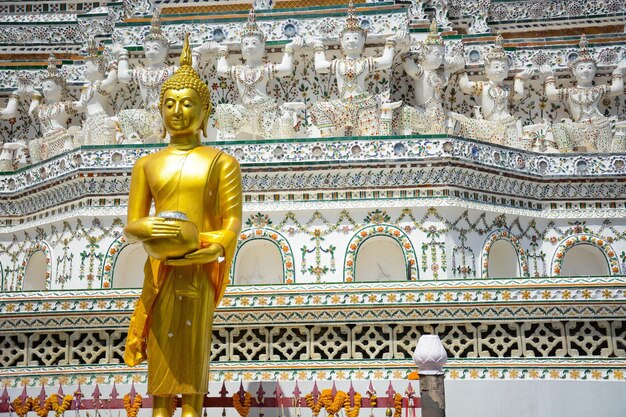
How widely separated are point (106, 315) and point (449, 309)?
4216 millimetres

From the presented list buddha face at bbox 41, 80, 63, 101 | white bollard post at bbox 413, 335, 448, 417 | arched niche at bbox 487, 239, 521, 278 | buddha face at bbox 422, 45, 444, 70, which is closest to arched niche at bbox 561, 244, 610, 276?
arched niche at bbox 487, 239, 521, 278

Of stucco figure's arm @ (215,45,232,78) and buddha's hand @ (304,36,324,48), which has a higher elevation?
buddha's hand @ (304,36,324,48)

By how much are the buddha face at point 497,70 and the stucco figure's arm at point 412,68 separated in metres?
1.28

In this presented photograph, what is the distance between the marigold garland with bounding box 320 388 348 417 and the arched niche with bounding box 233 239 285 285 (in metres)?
5.77

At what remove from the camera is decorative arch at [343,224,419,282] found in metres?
13.0

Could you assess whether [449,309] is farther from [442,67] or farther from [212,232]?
[442,67]

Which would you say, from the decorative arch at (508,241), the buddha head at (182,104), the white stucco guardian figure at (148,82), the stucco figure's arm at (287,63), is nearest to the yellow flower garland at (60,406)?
the buddha head at (182,104)

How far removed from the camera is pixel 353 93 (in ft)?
47.5

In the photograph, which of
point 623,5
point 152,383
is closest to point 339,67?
point 623,5

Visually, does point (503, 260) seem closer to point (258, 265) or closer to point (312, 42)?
point (258, 265)

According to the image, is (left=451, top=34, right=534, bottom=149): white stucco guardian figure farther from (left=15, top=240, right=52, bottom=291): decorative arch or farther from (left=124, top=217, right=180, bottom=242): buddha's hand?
(left=124, top=217, right=180, bottom=242): buddha's hand

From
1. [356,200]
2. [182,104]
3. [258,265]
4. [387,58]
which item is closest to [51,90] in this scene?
[258,265]

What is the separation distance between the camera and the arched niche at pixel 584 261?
46.7 ft

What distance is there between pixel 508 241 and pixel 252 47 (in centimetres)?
538
